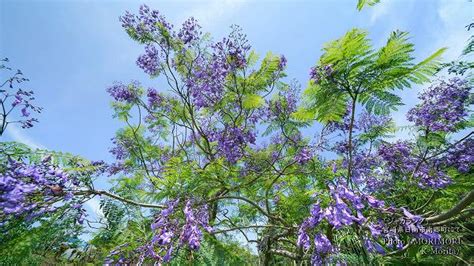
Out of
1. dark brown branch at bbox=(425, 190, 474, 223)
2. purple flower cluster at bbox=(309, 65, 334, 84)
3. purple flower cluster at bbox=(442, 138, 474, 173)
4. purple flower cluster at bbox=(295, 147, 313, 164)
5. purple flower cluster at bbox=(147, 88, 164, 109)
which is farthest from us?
purple flower cluster at bbox=(147, 88, 164, 109)

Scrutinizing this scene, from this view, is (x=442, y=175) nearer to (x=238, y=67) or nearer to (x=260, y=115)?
(x=238, y=67)

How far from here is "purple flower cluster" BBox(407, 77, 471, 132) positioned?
454cm

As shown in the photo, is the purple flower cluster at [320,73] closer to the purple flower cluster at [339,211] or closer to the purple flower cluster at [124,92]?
the purple flower cluster at [339,211]

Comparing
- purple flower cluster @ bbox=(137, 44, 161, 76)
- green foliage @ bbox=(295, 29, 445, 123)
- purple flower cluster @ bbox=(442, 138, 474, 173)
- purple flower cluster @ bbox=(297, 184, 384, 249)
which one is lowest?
purple flower cluster @ bbox=(297, 184, 384, 249)

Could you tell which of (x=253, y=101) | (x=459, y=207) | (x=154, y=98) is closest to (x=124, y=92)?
(x=154, y=98)

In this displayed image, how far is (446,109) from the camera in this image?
4.65m

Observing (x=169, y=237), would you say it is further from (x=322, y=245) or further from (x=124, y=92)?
(x=124, y=92)

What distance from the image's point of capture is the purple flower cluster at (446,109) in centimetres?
454

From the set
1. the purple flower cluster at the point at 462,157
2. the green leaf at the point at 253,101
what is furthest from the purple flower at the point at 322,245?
the purple flower cluster at the point at 462,157

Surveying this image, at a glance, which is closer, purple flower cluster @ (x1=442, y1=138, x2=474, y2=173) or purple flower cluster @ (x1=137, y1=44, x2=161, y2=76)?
purple flower cluster @ (x1=442, y1=138, x2=474, y2=173)

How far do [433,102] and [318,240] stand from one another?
4.03 metres

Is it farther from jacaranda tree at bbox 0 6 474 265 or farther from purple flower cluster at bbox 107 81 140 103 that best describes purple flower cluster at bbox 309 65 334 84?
purple flower cluster at bbox 107 81 140 103

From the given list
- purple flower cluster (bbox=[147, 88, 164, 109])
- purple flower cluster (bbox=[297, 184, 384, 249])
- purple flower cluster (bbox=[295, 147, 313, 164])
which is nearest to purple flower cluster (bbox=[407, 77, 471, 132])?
purple flower cluster (bbox=[295, 147, 313, 164])

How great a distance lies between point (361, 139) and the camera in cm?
580
